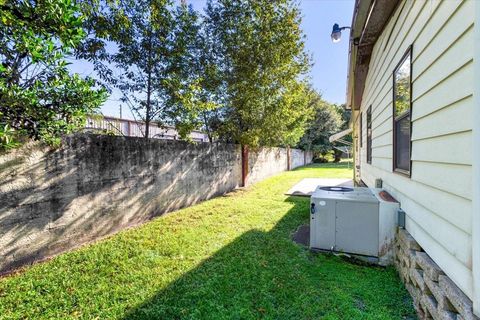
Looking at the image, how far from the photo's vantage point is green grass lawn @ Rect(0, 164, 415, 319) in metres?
2.11

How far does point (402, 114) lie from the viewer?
286 cm

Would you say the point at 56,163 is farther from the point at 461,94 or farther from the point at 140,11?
the point at 461,94

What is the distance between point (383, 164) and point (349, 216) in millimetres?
1350

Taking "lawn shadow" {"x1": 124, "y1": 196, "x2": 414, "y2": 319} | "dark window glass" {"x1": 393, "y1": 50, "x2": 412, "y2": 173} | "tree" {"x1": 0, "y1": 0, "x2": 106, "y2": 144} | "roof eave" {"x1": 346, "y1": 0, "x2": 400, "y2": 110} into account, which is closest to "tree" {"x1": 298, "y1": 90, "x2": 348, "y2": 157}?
"roof eave" {"x1": 346, "y1": 0, "x2": 400, "y2": 110}

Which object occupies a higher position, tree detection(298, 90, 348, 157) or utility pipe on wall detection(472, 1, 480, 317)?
tree detection(298, 90, 348, 157)

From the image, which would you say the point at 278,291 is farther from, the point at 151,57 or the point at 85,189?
the point at 151,57

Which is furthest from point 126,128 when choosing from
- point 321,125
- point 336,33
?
point 321,125

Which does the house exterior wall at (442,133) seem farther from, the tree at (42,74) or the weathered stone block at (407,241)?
the tree at (42,74)

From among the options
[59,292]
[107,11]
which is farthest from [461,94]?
[107,11]

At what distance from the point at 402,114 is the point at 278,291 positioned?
250 cm

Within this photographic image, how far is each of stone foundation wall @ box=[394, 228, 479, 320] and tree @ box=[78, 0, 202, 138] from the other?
430cm

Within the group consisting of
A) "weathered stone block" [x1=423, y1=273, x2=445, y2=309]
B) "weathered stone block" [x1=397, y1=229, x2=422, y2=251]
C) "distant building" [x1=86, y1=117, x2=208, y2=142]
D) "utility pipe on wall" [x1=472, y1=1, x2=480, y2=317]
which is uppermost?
"distant building" [x1=86, y1=117, x2=208, y2=142]

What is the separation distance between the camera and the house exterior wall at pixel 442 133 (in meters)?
1.37

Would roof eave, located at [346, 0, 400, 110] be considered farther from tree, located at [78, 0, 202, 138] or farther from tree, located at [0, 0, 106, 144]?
tree, located at [0, 0, 106, 144]
